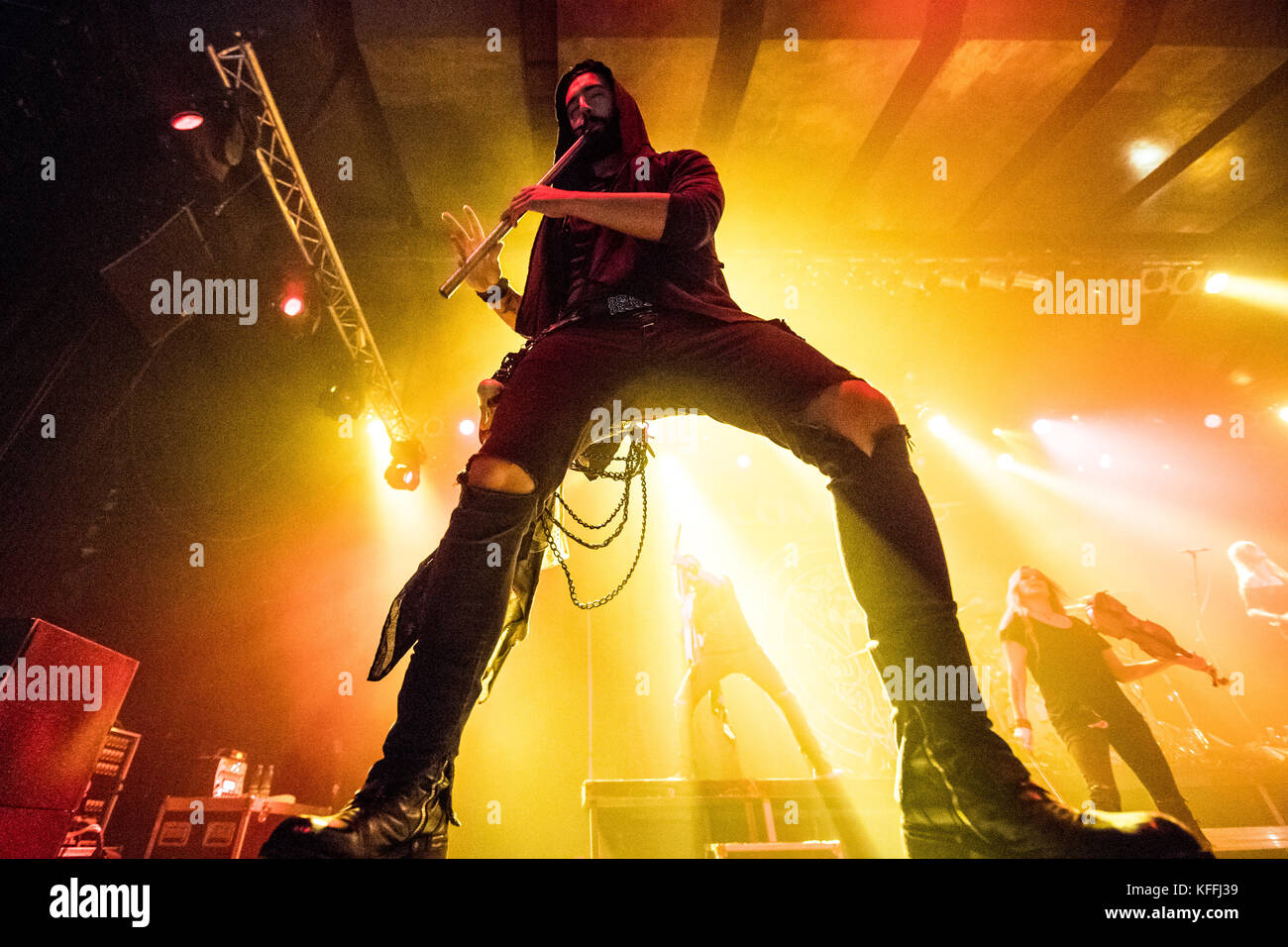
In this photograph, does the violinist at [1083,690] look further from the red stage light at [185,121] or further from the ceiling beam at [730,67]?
the red stage light at [185,121]

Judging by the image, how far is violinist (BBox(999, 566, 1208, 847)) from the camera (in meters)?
4.33

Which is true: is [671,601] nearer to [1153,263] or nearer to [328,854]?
[328,854]

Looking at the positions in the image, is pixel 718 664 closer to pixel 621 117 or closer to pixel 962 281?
pixel 621 117

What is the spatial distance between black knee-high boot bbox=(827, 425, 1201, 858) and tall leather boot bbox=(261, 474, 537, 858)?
0.83 m

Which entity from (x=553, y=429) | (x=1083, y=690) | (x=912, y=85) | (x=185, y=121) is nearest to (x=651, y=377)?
(x=553, y=429)

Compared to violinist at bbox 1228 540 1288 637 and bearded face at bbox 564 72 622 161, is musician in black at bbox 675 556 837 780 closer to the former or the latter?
bearded face at bbox 564 72 622 161

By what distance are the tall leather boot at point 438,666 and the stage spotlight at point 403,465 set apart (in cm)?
656

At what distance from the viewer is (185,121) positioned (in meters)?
4.76

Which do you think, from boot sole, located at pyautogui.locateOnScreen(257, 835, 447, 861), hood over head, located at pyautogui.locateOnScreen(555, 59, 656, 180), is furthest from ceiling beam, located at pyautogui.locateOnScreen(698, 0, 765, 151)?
boot sole, located at pyautogui.locateOnScreen(257, 835, 447, 861)

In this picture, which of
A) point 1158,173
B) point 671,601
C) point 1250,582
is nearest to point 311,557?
point 671,601

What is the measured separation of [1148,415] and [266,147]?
42.9 feet

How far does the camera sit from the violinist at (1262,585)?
24.4ft

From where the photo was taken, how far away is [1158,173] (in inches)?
273

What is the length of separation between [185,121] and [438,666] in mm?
5705
